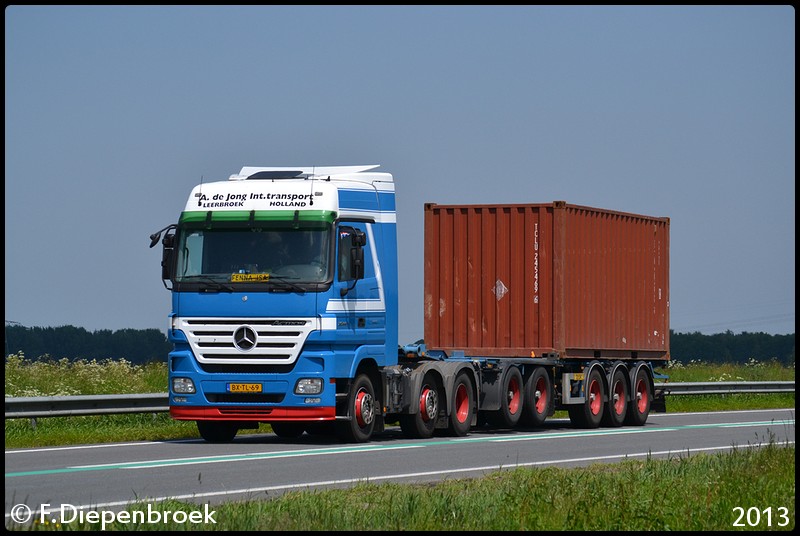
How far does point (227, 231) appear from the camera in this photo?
67.4 ft

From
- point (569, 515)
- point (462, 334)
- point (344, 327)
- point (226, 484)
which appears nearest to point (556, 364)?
point (462, 334)

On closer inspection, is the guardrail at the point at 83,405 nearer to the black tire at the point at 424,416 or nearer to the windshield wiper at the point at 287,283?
the windshield wiper at the point at 287,283

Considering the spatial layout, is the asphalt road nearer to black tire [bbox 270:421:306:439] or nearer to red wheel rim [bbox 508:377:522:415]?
black tire [bbox 270:421:306:439]

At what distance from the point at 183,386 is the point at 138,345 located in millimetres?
42340

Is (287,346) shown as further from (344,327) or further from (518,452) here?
(518,452)

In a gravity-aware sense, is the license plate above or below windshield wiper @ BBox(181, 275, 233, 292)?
below

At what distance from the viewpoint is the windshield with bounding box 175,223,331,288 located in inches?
799

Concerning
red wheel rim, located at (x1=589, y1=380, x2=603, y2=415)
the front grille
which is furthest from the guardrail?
red wheel rim, located at (x1=589, y1=380, x2=603, y2=415)

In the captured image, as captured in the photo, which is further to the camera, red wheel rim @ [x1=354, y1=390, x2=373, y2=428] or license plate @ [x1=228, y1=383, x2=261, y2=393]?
red wheel rim @ [x1=354, y1=390, x2=373, y2=428]

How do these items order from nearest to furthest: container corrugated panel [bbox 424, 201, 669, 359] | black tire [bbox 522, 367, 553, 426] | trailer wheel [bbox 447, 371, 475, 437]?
1. trailer wheel [bbox 447, 371, 475, 437]
2. black tire [bbox 522, 367, 553, 426]
3. container corrugated panel [bbox 424, 201, 669, 359]

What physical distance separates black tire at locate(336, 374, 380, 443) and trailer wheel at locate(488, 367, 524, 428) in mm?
3401

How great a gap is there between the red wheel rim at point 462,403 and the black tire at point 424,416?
2.90ft

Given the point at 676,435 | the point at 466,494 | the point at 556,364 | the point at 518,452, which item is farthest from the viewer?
the point at 556,364

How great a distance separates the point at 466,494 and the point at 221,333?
8.11 metres
